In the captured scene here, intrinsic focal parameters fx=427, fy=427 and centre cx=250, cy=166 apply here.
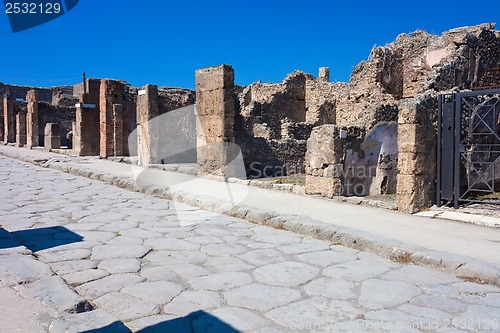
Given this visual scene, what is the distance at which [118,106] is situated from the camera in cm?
1673

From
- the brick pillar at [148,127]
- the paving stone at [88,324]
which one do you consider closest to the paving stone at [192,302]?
the paving stone at [88,324]

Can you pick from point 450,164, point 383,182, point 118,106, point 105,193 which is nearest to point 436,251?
point 450,164

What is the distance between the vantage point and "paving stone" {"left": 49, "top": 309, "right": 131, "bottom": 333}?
7.89 ft

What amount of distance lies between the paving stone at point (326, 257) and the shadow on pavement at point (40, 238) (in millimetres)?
2569

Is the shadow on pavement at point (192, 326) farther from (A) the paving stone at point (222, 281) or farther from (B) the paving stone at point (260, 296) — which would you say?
(A) the paving stone at point (222, 281)

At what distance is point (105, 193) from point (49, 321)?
6376 millimetres

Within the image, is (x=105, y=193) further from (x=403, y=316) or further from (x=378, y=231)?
(x=403, y=316)

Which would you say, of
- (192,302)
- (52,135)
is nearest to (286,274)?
(192,302)

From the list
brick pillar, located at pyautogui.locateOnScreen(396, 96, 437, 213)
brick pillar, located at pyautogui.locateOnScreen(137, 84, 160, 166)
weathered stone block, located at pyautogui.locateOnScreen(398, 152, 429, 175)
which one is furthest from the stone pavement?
brick pillar, located at pyautogui.locateOnScreen(137, 84, 160, 166)

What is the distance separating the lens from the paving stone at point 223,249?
4.47 metres

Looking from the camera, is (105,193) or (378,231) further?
(105,193)

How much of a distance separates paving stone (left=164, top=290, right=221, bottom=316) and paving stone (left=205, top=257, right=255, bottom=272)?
0.61 meters

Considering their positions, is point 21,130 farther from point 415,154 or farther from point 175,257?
point 175,257

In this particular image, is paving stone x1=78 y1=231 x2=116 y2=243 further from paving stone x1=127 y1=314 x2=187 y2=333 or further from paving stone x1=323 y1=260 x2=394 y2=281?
paving stone x1=323 y1=260 x2=394 y2=281
